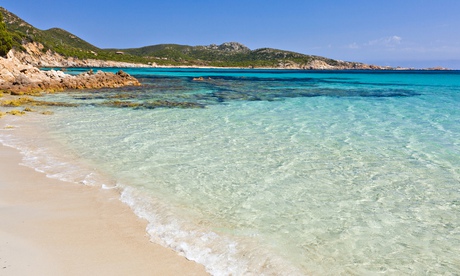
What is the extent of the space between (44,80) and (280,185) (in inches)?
1420

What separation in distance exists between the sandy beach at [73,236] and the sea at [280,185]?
1.14 feet

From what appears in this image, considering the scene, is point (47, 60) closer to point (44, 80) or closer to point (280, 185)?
point (44, 80)

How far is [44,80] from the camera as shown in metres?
36.2

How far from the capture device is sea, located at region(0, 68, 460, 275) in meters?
5.10

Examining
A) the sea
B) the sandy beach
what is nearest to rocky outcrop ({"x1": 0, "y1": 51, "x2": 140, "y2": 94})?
the sea

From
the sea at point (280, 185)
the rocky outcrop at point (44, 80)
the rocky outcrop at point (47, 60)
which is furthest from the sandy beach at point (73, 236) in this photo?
the rocky outcrop at point (47, 60)

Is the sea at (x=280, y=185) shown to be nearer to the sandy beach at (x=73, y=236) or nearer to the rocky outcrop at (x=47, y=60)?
the sandy beach at (x=73, y=236)

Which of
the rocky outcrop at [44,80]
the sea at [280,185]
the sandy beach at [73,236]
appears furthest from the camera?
the rocky outcrop at [44,80]

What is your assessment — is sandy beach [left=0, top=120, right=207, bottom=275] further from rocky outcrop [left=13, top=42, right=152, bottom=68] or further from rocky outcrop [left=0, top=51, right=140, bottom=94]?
rocky outcrop [left=13, top=42, right=152, bottom=68]

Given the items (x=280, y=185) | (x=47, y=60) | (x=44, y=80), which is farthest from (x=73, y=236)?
(x=47, y=60)

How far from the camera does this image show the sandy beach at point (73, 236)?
14.9 feet

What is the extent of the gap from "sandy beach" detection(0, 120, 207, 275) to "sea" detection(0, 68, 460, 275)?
346mm

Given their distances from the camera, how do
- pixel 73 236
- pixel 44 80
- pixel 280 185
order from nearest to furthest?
pixel 73 236 < pixel 280 185 < pixel 44 80

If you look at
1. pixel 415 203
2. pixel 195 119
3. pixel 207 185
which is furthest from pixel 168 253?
pixel 195 119
